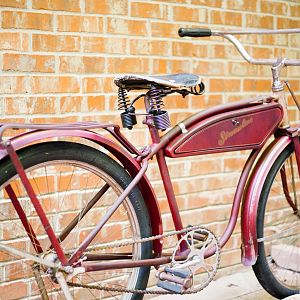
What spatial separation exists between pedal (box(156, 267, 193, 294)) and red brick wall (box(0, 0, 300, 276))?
90 cm

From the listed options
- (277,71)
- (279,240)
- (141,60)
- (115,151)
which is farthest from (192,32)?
(279,240)

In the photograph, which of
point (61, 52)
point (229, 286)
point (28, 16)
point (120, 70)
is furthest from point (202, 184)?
point (28, 16)

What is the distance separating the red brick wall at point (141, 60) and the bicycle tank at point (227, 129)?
70 cm

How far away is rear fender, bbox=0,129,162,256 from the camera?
2.27m

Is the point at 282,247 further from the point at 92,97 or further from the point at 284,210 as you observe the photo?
the point at 92,97

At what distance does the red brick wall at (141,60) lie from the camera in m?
3.01

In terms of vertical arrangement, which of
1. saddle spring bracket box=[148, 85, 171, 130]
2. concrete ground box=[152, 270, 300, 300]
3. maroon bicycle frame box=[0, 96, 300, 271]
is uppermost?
saddle spring bracket box=[148, 85, 171, 130]

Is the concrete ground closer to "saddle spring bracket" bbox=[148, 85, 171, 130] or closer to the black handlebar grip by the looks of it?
"saddle spring bracket" bbox=[148, 85, 171, 130]

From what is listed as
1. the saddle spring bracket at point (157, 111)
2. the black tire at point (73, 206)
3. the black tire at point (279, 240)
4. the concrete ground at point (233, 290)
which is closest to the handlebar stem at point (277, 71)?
the black tire at point (279, 240)

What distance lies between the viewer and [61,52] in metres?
3.12

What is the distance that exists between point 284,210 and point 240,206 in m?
1.22

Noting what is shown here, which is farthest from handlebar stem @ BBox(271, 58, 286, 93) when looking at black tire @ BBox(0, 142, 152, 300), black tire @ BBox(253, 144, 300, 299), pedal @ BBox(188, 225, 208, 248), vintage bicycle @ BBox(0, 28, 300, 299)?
black tire @ BBox(0, 142, 152, 300)

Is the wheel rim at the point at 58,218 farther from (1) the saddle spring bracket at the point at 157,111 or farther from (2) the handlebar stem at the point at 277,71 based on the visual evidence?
(2) the handlebar stem at the point at 277,71

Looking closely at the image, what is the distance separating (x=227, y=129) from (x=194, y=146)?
0.21m
